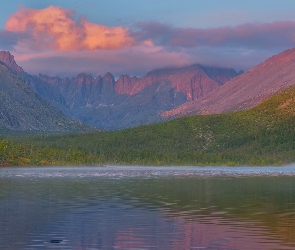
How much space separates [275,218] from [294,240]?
1467cm

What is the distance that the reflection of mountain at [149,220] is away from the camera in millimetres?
49531

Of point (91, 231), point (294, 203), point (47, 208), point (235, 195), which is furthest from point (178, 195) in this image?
point (91, 231)

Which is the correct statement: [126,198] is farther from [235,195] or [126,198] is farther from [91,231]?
[91,231]

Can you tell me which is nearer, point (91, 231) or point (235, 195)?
point (91, 231)

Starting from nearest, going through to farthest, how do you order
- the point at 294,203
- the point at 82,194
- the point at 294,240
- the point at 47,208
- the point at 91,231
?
the point at 294,240 → the point at 91,231 → the point at 47,208 → the point at 294,203 → the point at 82,194

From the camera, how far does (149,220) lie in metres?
61.9

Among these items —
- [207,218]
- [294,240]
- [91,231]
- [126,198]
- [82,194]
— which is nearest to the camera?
[294,240]

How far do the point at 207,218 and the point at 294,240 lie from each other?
50.6 ft

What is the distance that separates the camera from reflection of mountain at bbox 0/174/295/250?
4953 centimetres

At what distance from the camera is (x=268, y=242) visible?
48844 millimetres

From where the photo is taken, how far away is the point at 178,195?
3716 inches

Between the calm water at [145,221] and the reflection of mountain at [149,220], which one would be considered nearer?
the calm water at [145,221]

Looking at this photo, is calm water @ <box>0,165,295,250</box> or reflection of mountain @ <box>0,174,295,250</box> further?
reflection of mountain @ <box>0,174,295,250</box>

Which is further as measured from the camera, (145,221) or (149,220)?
(149,220)
